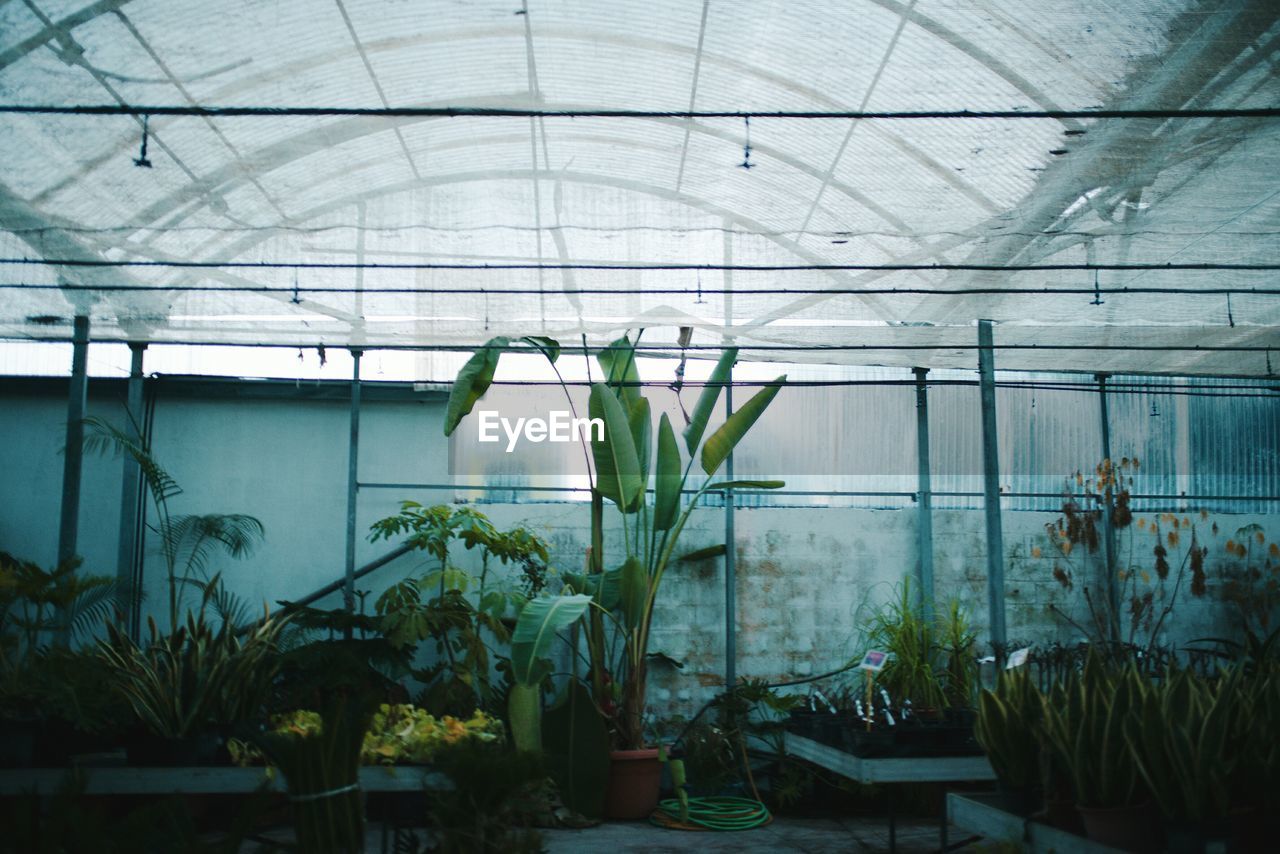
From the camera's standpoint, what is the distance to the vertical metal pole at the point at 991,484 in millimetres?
6855

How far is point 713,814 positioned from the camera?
21.1 ft

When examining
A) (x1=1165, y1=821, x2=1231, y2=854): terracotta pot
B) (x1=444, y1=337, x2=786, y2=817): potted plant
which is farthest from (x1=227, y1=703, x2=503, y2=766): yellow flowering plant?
(x1=1165, y1=821, x2=1231, y2=854): terracotta pot

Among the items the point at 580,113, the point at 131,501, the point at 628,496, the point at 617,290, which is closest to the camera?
the point at 580,113

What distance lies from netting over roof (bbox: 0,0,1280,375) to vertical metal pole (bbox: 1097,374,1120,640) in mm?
1880

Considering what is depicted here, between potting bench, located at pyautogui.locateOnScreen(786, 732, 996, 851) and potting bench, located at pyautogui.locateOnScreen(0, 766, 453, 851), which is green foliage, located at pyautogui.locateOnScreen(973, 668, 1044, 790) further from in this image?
potting bench, located at pyautogui.locateOnScreen(0, 766, 453, 851)

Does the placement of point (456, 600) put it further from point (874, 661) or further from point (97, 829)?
point (97, 829)

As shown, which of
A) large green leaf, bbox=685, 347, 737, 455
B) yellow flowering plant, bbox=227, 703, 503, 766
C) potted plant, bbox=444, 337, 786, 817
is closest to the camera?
yellow flowering plant, bbox=227, 703, 503, 766

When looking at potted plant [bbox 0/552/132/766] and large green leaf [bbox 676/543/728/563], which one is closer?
potted plant [bbox 0/552/132/766]

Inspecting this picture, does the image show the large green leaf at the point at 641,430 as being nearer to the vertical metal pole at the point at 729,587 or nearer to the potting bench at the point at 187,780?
the vertical metal pole at the point at 729,587

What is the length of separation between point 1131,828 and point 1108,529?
5675 mm

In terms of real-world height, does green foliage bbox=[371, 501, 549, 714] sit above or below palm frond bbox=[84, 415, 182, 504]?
below

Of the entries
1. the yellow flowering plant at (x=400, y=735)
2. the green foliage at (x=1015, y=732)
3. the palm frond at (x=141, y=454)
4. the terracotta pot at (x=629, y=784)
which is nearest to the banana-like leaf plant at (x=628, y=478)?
the terracotta pot at (x=629, y=784)

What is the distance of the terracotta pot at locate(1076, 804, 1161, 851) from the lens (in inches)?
114

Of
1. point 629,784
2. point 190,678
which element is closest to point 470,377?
point 629,784
